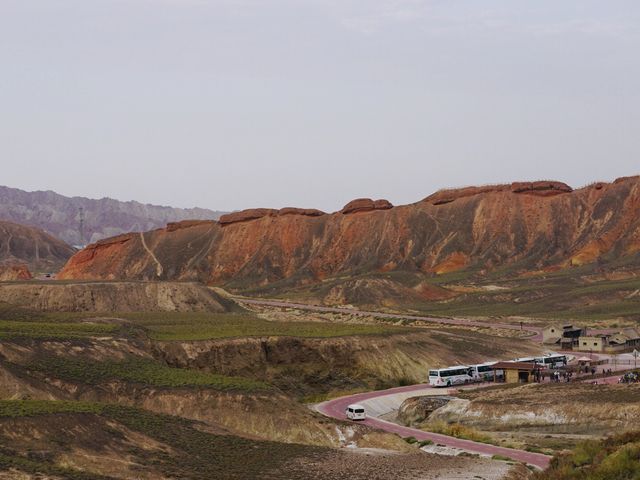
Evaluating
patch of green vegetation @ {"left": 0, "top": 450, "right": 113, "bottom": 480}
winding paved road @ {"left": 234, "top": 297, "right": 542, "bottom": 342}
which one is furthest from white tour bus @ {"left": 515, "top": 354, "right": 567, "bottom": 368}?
patch of green vegetation @ {"left": 0, "top": 450, "right": 113, "bottom": 480}

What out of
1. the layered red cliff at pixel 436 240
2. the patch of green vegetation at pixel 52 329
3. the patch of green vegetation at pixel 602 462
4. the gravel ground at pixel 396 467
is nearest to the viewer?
the patch of green vegetation at pixel 602 462

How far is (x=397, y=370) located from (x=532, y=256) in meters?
103

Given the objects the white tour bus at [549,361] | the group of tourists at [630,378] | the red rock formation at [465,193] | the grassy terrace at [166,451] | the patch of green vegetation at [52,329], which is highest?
the red rock formation at [465,193]

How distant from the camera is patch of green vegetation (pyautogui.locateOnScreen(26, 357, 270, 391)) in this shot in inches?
2062

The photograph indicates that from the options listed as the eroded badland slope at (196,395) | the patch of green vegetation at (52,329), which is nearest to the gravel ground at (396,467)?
the eroded badland slope at (196,395)

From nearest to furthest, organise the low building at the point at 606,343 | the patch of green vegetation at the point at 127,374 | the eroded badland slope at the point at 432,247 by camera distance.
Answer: the patch of green vegetation at the point at 127,374 < the low building at the point at 606,343 < the eroded badland slope at the point at 432,247

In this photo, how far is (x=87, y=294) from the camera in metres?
106

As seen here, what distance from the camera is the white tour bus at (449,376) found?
71250mm

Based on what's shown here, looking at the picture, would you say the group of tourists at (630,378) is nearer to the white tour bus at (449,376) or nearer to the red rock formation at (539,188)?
the white tour bus at (449,376)

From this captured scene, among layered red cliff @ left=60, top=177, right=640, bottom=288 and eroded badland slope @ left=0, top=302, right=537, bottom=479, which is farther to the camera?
layered red cliff @ left=60, top=177, right=640, bottom=288

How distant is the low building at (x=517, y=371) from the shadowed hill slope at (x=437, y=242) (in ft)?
313

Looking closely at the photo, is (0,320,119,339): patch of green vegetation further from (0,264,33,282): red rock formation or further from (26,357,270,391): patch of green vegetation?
(0,264,33,282): red rock formation

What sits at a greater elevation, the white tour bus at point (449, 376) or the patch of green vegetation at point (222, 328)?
the patch of green vegetation at point (222, 328)

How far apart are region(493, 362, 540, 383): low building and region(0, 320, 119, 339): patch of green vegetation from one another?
28800 mm
